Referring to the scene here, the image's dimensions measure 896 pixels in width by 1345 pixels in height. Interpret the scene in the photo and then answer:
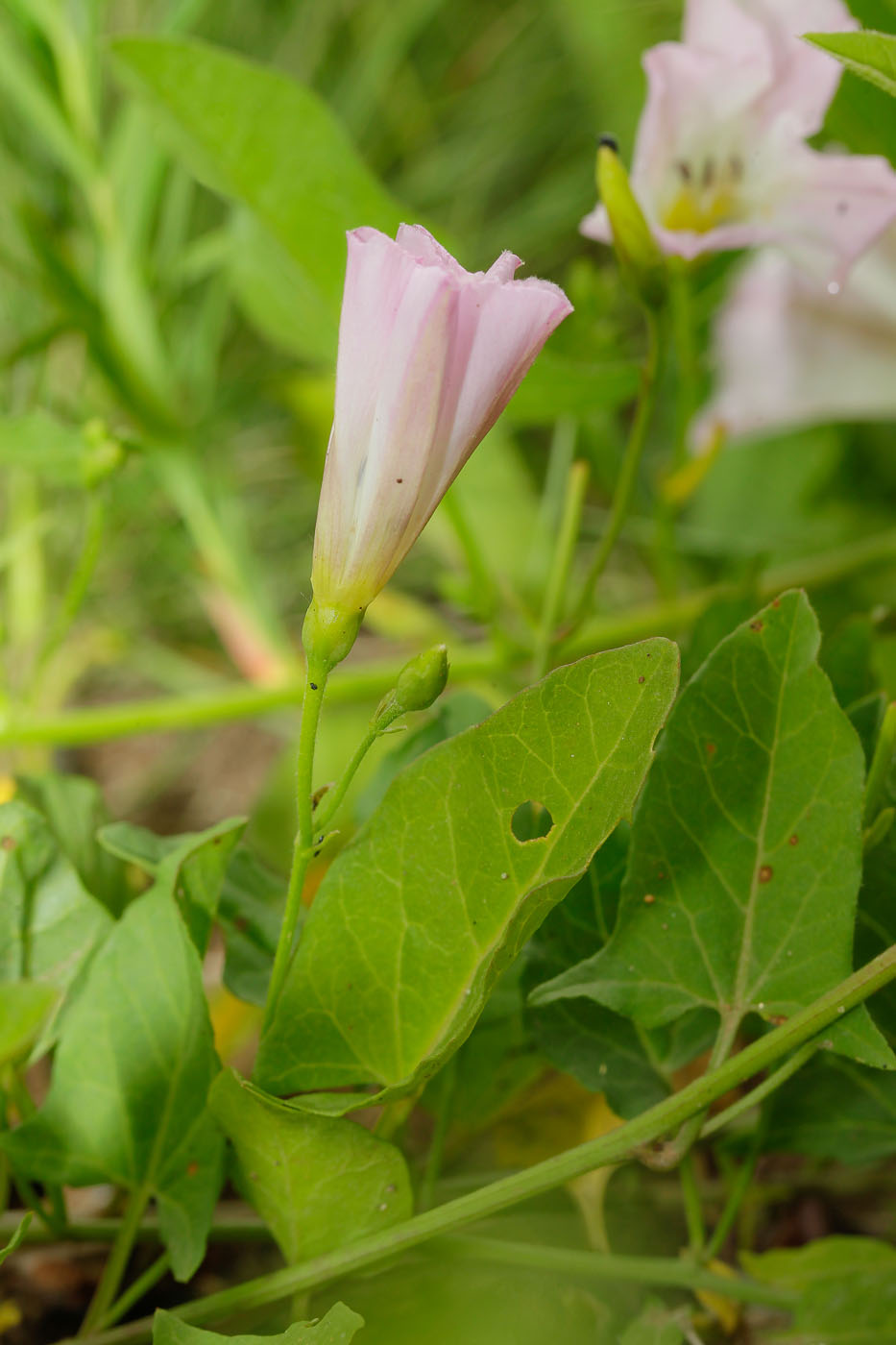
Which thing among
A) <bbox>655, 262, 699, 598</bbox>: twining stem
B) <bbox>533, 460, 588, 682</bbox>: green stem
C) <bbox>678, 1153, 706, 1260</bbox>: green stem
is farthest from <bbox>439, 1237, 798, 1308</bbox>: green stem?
<bbox>655, 262, 699, 598</bbox>: twining stem

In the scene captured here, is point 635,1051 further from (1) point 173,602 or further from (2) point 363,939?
(1) point 173,602

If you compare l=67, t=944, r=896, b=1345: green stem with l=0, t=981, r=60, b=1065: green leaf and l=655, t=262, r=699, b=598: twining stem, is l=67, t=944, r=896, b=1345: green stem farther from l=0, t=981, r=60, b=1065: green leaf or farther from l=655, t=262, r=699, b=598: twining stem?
l=655, t=262, r=699, b=598: twining stem

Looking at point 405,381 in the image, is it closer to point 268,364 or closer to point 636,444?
point 636,444

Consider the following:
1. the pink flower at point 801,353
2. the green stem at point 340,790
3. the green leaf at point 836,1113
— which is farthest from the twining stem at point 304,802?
the pink flower at point 801,353

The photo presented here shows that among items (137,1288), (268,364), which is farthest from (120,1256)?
(268,364)

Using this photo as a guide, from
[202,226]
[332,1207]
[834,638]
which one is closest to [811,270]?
[834,638]

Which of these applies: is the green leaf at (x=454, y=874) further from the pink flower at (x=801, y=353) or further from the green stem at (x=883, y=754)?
the pink flower at (x=801, y=353)
